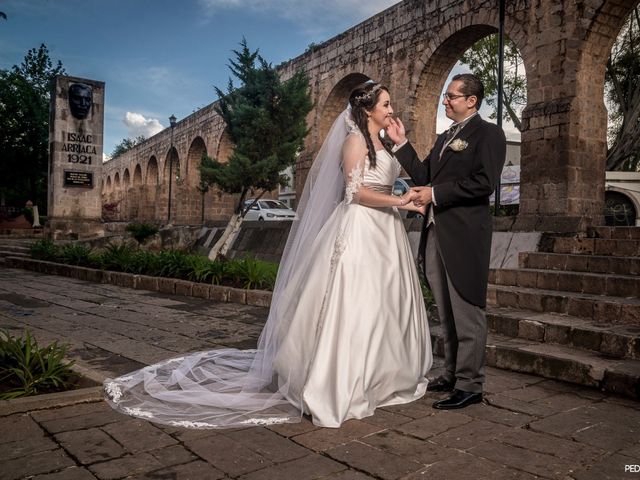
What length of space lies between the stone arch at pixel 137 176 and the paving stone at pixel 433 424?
42.6 meters

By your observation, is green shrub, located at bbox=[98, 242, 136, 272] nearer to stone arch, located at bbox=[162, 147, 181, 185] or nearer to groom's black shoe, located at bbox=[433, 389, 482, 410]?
groom's black shoe, located at bbox=[433, 389, 482, 410]

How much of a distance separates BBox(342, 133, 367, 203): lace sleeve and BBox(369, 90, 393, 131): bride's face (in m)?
0.17

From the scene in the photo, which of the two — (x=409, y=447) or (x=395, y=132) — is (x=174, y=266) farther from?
(x=409, y=447)

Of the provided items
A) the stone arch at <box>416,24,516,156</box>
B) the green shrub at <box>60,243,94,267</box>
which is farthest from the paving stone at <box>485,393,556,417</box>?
the stone arch at <box>416,24,516,156</box>

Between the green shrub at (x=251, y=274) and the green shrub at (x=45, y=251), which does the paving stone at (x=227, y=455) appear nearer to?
the green shrub at (x=251, y=274)

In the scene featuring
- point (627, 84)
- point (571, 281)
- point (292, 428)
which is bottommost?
point (292, 428)

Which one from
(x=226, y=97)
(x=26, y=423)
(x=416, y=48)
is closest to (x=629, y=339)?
(x=26, y=423)

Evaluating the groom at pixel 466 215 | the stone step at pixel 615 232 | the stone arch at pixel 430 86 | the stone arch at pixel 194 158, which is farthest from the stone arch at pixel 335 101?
the groom at pixel 466 215

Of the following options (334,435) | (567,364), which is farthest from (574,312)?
(334,435)

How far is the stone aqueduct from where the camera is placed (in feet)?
34.1

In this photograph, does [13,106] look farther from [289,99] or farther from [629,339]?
[629,339]

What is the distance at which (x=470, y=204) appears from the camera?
10.8ft

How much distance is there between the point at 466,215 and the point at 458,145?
0.44m

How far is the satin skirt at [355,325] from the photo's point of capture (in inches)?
116
